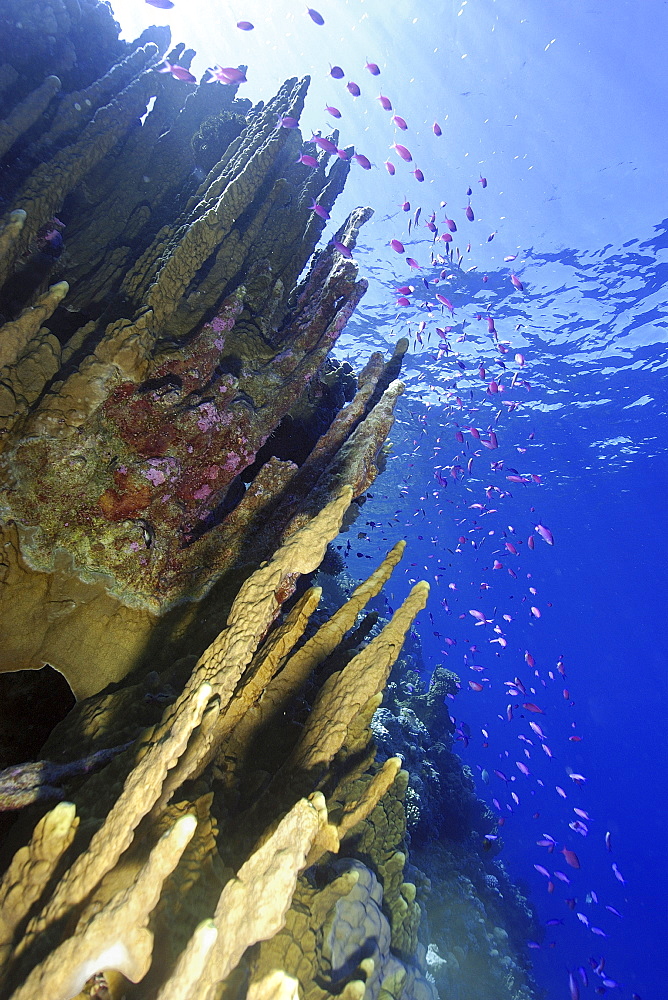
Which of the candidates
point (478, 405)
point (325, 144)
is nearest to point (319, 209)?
point (325, 144)

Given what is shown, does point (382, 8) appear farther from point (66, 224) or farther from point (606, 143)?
point (66, 224)

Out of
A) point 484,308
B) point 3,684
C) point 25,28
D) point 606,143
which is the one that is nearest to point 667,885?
point 484,308

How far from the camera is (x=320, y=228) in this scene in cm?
539

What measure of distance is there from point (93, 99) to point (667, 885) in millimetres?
76217

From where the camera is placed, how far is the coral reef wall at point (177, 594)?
151 centimetres

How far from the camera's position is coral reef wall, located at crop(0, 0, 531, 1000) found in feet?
4.97

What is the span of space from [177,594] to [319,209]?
15.7 feet

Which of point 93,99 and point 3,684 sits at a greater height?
point 93,99

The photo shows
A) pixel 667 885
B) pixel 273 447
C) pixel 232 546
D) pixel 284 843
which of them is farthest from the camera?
pixel 667 885

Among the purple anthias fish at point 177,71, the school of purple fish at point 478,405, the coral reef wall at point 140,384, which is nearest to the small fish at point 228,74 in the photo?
the school of purple fish at point 478,405

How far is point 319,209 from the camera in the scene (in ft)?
17.6

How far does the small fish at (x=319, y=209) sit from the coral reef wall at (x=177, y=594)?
25cm

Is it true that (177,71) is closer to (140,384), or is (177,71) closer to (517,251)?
(140,384)

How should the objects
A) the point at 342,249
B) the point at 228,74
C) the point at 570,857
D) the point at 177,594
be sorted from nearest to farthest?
the point at 177,594 < the point at 342,249 < the point at 228,74 < the point at 570,857
